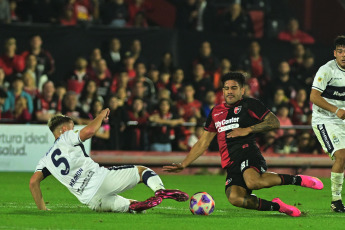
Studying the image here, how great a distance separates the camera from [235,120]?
420 inches

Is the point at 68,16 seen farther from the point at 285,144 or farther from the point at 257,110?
the point at 257,110

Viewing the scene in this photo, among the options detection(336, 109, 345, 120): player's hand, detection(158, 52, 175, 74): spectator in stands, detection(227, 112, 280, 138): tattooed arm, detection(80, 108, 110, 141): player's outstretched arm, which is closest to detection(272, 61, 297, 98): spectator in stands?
detection(158, 52, 175, 74): spectator in stands

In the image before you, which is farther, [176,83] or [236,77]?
[176,83]

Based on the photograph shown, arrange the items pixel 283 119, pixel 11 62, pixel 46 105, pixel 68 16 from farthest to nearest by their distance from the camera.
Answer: pixel 68 16 → pixel 283 119 → pixel 11 62 → pixel 46 105

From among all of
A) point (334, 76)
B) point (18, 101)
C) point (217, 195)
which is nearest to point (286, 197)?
point (217, 195)

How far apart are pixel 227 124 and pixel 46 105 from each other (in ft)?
26.7

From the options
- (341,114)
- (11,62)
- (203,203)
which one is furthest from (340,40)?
(11,62)

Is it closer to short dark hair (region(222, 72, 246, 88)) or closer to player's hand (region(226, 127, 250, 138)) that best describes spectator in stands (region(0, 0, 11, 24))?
short dark hair (region(222, 72, 246, 88))

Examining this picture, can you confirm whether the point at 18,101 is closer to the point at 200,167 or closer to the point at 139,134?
the point at 139,134

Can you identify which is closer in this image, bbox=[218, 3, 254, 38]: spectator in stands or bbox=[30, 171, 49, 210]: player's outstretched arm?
bbox=[30, 171, 49, 210]: player's outstretched arm

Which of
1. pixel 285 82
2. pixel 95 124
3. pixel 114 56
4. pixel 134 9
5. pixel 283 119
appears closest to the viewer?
pixel 95 124

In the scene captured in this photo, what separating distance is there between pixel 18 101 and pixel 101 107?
5.77 ft

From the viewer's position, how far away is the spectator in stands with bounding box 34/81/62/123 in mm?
18016

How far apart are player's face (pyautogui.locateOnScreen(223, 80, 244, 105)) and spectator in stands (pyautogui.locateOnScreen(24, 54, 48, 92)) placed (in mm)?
8513
